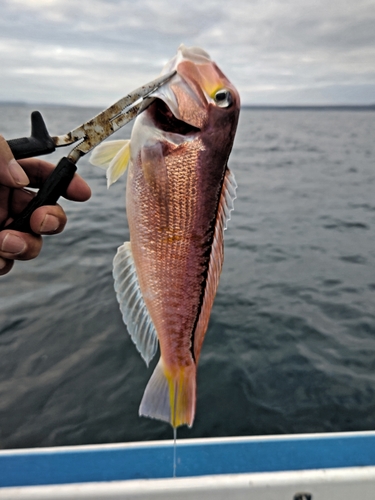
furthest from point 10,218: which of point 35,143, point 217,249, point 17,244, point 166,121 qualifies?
point 217,249

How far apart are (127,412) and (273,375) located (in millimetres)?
1443

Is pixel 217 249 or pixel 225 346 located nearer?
pixel 217 249

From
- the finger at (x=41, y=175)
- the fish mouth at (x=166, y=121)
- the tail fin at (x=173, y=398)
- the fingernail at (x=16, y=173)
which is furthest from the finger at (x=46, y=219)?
the tail fin at (x=173, y=398)

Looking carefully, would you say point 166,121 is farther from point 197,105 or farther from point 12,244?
point 12,244

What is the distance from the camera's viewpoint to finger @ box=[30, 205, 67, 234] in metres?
1.59

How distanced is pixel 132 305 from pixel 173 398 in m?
0.35

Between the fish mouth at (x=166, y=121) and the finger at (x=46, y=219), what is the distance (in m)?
0.51

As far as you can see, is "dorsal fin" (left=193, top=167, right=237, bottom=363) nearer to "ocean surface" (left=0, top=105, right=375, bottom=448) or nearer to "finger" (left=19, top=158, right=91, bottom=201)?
"finger" (left=19, top=158, right=91, bottom=201)

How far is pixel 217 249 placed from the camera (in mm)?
1400

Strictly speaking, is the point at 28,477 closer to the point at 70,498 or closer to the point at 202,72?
the point at 70,498

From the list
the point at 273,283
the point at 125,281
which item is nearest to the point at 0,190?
the point at 125,281

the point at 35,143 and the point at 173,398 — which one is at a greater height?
the point at 35,143

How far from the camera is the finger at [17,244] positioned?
161 centimetres

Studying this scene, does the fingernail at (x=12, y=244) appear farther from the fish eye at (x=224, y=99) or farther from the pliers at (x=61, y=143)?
the fish eye at (x=224, y=99)
